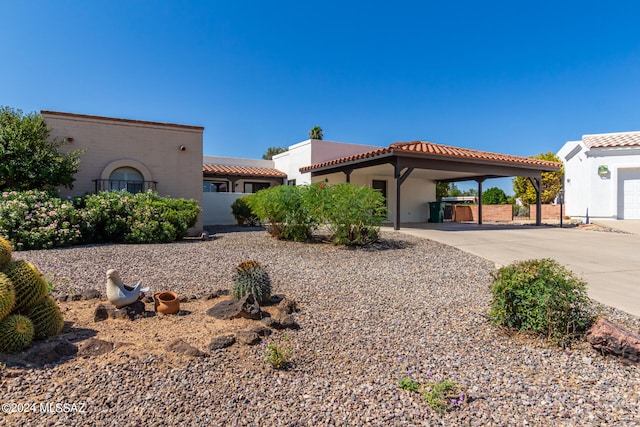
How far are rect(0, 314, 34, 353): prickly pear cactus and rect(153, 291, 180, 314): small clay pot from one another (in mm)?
1195

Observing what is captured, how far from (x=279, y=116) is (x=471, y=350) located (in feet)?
70.8

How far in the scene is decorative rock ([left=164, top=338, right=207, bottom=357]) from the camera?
2935mm

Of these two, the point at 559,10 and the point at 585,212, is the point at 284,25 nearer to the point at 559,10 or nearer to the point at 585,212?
the point at 559,10

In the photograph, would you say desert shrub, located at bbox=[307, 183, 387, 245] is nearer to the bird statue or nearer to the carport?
the carport

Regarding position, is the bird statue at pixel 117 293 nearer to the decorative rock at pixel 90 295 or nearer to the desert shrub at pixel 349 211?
the decorative rock at pixel 90 295

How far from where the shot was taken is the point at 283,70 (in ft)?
53.8

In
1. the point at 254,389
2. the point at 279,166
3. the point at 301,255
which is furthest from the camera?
the point at 279,166

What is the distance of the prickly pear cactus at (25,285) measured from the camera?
9.71ft

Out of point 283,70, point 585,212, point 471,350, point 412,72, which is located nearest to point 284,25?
point 283,70

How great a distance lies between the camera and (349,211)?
28.6ft

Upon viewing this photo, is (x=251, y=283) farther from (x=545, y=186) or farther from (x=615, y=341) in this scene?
(x=545, y=186)

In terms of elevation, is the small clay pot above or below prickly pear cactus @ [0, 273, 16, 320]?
below

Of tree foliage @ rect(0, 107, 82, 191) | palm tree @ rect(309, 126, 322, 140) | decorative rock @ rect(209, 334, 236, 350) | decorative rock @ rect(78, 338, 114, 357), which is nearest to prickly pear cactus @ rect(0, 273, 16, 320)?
decorative rock @ rect(78, 338, 114, 357)

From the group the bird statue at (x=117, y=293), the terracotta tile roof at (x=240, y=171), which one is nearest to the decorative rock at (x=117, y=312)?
the bird statue at (x=117, y=293)
